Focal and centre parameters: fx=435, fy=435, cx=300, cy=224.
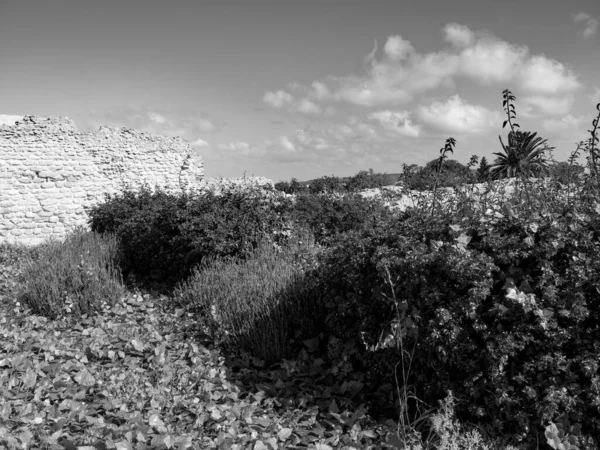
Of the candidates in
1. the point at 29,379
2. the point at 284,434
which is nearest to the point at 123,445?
the point at 284,434

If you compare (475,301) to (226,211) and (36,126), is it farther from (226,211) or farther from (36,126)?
(36,126)

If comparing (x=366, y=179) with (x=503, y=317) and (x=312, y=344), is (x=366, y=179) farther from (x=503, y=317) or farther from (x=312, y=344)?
(x=503, y=317)

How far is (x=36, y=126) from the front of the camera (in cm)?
1346

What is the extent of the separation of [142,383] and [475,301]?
2.79 metres

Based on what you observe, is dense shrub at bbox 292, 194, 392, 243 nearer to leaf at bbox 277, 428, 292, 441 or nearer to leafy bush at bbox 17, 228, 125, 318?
leafy bush at bbox 17, 228, 125, 318

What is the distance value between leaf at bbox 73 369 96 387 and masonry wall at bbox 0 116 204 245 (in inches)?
359

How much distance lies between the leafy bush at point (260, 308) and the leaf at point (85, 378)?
1.25 m

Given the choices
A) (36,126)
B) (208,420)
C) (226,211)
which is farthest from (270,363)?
(36,126)

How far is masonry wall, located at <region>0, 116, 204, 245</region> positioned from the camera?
13.0 meters

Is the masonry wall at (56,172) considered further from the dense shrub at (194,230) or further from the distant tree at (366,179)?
the distant tree at (366,179)

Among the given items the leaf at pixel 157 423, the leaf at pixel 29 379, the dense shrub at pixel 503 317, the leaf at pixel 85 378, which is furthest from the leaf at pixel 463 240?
the leaf at pixel 29 379

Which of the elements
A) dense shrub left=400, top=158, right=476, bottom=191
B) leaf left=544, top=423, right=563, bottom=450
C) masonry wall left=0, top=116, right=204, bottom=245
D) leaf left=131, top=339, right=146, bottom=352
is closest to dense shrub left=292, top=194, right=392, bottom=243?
dense shrub left=400, top=158, right=476, bottom=191

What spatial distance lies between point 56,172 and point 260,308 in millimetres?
11886

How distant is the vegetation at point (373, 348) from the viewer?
270 cm
